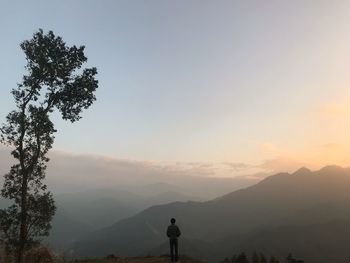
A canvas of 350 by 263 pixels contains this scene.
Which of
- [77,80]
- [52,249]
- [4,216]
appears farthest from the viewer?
[52,249]

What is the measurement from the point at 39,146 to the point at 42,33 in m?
8.33

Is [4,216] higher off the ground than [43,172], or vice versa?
[43,172]

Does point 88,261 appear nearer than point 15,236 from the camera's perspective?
No

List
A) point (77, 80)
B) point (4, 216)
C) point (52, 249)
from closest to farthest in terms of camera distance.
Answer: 1. point (4, 216)
2. point (77, 80)
3. point (52, 249)

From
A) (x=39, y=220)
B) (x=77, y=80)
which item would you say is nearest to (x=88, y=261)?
(x=39, y=220)

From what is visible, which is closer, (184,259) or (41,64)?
(41,64)

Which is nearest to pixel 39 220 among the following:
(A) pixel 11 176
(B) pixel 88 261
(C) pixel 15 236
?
(C) pixel 15 236

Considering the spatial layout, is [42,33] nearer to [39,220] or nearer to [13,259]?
[39,220]

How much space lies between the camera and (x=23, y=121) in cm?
2853

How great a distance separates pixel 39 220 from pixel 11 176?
3.84m

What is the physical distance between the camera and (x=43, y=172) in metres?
29.0

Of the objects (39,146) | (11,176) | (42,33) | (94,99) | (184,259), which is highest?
(42,33)

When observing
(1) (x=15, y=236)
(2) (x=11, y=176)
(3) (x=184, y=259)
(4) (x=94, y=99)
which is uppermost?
(4) (x=94, y=99)

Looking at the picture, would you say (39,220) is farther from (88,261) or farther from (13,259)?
(88,261)
